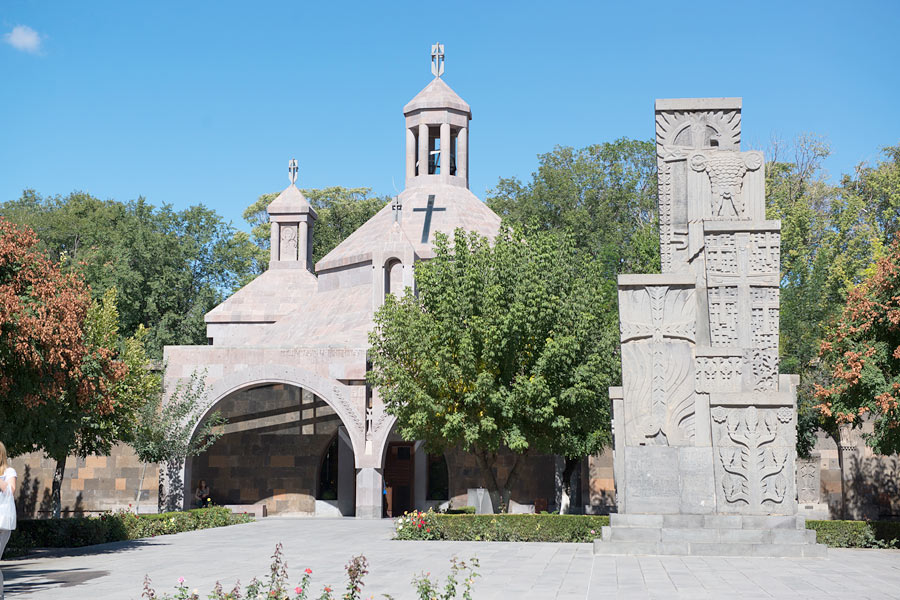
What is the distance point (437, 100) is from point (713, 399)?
24601 mm

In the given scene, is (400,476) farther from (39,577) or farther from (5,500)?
(5,500)

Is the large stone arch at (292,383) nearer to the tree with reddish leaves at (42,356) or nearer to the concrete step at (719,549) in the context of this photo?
the tree with reddish leaves at (42,356)

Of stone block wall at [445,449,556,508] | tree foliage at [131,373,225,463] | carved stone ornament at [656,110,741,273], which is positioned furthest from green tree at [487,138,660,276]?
carved stone ornament at [656,110,741,273]

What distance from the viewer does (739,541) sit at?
519 inches

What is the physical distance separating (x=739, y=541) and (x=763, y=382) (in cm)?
235

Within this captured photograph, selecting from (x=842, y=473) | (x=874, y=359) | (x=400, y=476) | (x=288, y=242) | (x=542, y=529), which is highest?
(x=288, y=242)

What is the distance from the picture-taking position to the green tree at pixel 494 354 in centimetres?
2077

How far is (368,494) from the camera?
2656cm

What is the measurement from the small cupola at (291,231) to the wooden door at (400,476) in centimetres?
966

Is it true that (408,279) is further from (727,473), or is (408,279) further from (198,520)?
(727,473)

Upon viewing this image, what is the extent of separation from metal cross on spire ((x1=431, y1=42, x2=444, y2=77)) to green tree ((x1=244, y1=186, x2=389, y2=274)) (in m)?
15.2

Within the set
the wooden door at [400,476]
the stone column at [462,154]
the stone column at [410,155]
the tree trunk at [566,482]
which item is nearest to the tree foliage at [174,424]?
the wooden door at [400,476]

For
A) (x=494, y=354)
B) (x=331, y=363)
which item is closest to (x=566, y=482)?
(x=331, y=363)

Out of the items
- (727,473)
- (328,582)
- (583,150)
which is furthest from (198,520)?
(583,150)
